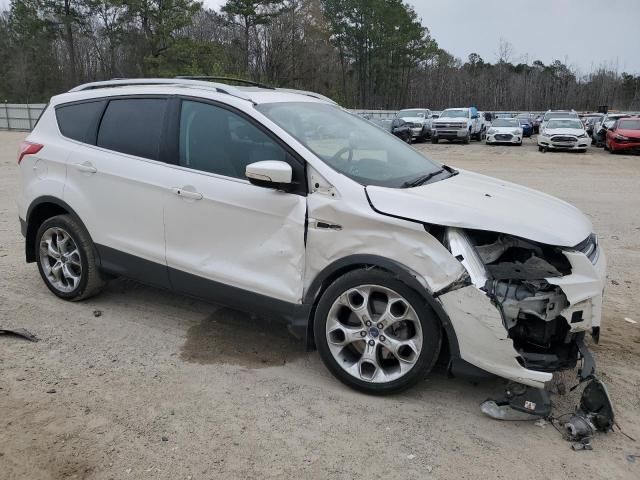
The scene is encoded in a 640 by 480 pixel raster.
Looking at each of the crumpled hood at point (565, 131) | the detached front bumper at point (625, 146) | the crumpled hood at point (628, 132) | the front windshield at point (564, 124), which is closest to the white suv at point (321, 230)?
the crumpled hood at point (565, 131)

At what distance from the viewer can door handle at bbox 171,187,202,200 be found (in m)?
3.83

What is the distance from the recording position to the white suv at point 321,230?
3.12 m

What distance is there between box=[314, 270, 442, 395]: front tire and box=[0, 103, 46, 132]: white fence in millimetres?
35732

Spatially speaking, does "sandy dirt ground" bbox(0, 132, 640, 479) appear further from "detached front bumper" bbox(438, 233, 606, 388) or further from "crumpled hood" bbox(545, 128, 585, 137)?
"crumpled hood" bbox(545, 128, 585, 137)

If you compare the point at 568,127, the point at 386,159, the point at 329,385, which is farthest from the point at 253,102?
the point at 568,127

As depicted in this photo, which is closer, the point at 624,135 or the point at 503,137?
the point at 624,135

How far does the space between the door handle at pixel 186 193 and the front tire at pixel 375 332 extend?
1.15 metres

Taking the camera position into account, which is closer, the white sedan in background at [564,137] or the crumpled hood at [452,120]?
the white sedan in background at [564,137]

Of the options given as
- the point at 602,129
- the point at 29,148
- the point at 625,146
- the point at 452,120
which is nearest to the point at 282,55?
the point at 452,120

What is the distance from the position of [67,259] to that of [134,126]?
1360mm

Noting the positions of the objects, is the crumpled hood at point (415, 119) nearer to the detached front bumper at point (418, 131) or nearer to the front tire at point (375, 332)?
the detached front bumper at point (418, 131)

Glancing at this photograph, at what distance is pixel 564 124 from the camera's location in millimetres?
25391

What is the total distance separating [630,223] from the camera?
338 inches

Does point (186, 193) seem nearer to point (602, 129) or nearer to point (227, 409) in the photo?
point (227, 409)
